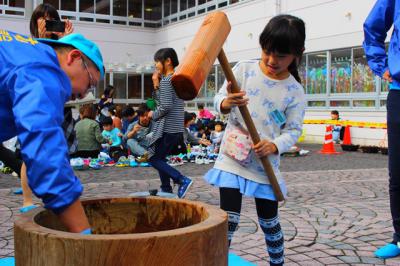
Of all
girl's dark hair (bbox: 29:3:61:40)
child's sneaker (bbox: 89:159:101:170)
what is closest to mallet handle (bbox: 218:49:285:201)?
girl's dark hair (bbox: 29:3:61:40)

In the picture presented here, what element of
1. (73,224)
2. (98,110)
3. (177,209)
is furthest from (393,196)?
(98,110)

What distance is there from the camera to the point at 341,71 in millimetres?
15359

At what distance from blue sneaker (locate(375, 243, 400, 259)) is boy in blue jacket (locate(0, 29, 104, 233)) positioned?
2522mm

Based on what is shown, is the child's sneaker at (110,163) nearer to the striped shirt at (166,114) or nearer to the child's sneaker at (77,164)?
the child's sneaker at (77,164)

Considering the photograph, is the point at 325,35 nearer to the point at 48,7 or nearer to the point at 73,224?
the point at 48,7

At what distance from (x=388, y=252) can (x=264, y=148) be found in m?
1.51

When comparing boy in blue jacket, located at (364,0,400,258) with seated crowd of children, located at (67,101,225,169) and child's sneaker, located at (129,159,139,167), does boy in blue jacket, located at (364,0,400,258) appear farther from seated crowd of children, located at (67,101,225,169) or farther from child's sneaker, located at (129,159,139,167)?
child's sneaker, located at (129,159,139,167)

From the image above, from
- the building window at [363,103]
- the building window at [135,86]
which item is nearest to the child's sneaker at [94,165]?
the building window at [363,103]

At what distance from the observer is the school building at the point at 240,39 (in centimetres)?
1462

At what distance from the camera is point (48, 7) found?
3.95m

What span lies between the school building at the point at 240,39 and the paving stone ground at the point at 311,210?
21.0 feet

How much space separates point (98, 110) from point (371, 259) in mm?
10454

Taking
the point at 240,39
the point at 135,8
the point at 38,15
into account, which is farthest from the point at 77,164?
the point at 135,8

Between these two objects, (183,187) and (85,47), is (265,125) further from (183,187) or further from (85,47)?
(183,187)
